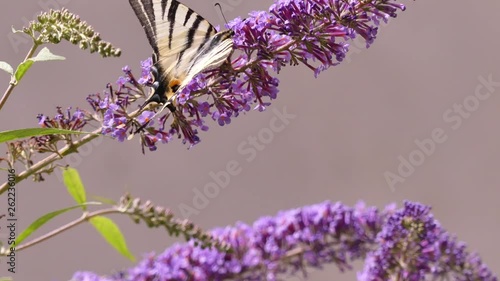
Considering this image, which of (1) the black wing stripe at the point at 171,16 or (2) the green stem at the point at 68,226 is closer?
(2) the green stem at the point at 68,226

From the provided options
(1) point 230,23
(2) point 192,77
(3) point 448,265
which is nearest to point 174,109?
(2) point 192,77

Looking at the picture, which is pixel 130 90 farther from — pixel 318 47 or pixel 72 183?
pixel 318 47

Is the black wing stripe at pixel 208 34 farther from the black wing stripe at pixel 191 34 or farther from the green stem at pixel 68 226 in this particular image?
the green stem at pixel 68 226

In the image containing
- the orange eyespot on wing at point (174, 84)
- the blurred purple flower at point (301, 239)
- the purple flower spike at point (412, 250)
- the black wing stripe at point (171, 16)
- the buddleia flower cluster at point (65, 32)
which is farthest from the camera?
the blurred purple flower at point (301, 239)

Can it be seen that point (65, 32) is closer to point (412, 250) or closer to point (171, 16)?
point (171, 16)

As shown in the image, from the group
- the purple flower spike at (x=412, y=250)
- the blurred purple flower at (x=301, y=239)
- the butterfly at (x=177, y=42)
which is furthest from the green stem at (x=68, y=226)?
the purple flower spike at (x=412, y=250)

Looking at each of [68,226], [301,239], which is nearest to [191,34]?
[68,226]

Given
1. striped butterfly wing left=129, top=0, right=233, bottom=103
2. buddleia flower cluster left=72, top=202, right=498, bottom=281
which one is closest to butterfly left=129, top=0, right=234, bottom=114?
striped butterfly wing left=129, top=0, right=233, bottom=103

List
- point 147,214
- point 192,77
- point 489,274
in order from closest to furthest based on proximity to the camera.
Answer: point 147,214 < point 192,77 < point 489,274
